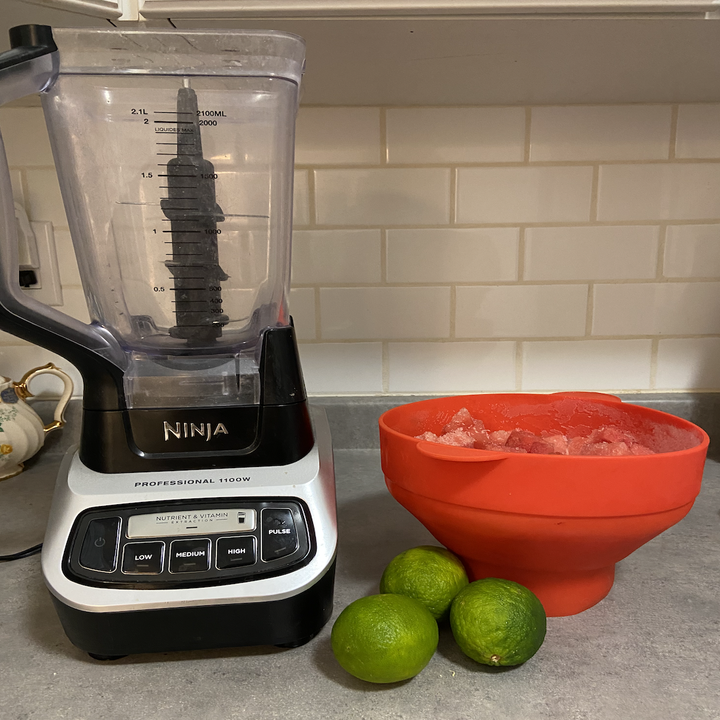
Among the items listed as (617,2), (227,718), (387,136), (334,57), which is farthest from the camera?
(387,136)

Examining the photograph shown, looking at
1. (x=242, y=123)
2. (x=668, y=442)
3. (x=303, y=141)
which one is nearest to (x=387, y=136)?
(x=303, y=141)

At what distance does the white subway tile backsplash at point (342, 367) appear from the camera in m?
0.91

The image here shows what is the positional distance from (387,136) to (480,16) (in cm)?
32

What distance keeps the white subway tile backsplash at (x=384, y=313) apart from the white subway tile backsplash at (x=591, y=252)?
0.15 m

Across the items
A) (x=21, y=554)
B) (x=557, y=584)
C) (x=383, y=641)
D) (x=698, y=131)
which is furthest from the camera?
(x=698, y=131)

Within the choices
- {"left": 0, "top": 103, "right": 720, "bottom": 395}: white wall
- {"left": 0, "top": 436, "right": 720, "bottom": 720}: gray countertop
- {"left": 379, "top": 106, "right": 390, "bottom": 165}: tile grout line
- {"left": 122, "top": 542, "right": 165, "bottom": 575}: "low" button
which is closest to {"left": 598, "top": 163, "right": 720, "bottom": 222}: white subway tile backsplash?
{"left": 0, "top": 103, "right": 720, "bottom": 395}: white wall

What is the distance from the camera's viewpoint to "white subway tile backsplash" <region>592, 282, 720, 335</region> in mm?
888

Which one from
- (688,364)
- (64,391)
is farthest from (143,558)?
(688,364)

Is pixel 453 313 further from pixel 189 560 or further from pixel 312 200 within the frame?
pixel 189 560

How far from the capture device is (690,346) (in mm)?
911

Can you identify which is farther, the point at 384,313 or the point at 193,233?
the point at 384,313

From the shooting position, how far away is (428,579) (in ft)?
1.55

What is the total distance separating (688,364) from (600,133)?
1.26 feet

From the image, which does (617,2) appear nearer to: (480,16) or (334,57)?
(480,16)
